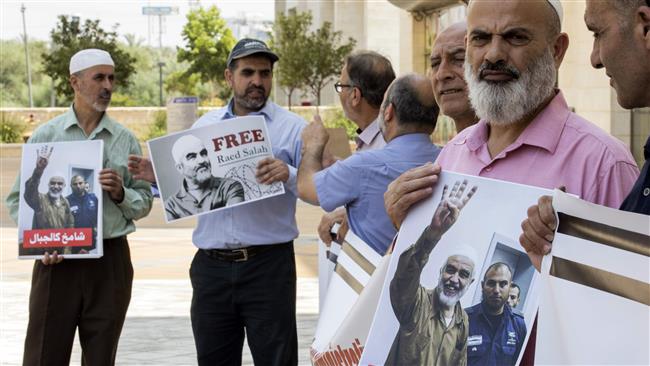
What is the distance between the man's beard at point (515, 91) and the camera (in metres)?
3.40

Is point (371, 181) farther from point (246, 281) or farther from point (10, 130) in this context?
point (10, 130)

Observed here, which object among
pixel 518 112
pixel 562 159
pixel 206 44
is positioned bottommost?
pixel 562 159

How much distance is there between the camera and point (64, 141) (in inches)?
257

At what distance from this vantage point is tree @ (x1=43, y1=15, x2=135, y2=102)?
4997cm

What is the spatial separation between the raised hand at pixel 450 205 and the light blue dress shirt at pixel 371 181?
5.09 feet

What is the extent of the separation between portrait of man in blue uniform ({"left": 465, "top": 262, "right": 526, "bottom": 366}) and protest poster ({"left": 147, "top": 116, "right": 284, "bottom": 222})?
9.42 feet

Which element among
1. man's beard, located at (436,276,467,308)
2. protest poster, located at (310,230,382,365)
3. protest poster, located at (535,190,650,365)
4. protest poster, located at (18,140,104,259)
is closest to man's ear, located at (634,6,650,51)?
protest poster, located at (535,190,650,365)

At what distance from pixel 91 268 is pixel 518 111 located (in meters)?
3.77

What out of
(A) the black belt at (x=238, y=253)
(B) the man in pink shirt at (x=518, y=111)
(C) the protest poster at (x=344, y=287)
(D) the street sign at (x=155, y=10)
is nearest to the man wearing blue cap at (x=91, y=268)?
(A) the black belt at (x=238, y=253)

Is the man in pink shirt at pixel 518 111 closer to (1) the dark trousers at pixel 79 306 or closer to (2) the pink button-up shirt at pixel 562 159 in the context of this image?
(2) the pink button-up shirt at pixel 562 159

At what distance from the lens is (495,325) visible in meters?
3.03

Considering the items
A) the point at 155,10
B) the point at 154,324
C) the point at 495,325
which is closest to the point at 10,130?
the point at 154,324

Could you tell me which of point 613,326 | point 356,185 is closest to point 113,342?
point 356,185

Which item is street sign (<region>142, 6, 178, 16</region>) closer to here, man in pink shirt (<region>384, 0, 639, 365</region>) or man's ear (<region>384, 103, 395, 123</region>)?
man's ear (<region>384, 103, 395, 123</region>)
